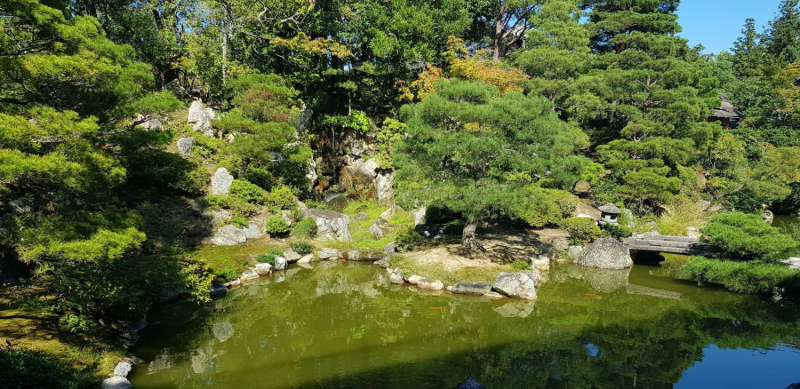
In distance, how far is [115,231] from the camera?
7355mm

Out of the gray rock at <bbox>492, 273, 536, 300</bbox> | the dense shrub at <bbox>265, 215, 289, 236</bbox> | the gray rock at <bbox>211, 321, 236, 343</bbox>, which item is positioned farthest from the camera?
the dense shrub at <bbox>265, 215, 289, 236</bbox>

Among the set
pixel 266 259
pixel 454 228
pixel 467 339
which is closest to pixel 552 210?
pixel 454 228

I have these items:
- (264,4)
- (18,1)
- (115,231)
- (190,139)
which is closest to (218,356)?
(115,231)

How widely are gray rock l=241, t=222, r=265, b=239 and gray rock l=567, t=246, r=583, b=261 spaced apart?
42.5 ft

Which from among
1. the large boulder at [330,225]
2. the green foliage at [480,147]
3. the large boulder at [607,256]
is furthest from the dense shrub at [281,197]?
the large boulder at [607,256]

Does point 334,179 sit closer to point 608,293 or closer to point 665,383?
point 608,293

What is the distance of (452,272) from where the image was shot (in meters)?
12.6

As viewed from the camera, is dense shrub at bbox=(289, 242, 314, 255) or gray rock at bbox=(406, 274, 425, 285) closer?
gray rock at bbox=(406, 274, 425, 285)

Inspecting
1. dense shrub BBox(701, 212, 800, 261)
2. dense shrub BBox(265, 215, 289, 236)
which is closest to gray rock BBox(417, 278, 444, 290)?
dense shrub BBox(265, 215, 289, 236)

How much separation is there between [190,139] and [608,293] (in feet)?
61.6

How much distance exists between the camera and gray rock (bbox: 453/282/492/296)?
1174cm

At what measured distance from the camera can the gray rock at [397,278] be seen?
512 inches

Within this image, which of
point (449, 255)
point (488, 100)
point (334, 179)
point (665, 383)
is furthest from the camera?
point (334, 179)

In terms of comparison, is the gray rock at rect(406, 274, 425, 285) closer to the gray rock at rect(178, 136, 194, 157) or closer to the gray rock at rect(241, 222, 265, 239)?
the gray rock at rect(241, 222, 265, 239)
